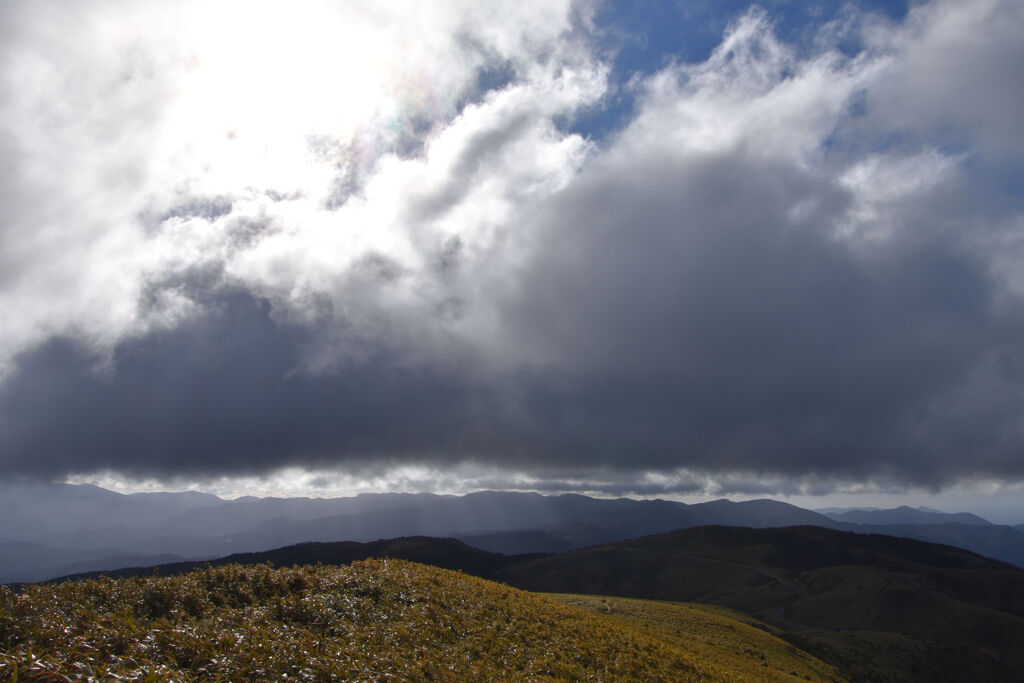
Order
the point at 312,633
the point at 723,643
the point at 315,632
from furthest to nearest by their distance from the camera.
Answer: the point at 723,643
the point at 315,632
the point at 312,633

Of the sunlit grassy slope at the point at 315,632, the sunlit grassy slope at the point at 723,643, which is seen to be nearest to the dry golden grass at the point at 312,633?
the sunlit grassy slope at the point at 315,632

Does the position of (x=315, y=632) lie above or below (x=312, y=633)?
below

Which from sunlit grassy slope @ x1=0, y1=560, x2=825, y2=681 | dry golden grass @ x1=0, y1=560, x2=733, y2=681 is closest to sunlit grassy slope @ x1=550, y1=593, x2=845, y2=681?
sunlit grassy slope @ x1=0, y1=560, x2=825, y2=681

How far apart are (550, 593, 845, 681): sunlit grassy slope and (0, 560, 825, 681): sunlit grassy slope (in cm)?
467

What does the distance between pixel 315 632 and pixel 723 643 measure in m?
37.4

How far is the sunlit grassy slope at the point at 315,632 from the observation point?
14.3m

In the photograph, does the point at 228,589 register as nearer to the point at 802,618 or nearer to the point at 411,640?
the point at 411,640

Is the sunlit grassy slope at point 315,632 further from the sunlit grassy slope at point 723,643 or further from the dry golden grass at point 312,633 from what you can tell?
the sunlit grassy slope at point 723,643

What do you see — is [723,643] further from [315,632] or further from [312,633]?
[312,633]

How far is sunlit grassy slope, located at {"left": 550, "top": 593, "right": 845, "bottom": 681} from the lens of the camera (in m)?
35.3

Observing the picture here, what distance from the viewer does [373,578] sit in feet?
89.5

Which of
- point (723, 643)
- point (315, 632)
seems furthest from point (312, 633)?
point (723, 643)

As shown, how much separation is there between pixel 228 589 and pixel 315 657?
8.76 meters

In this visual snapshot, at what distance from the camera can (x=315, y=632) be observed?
1970cm
